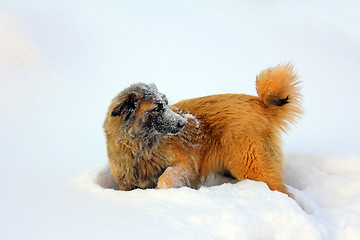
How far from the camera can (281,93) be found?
3.60 m

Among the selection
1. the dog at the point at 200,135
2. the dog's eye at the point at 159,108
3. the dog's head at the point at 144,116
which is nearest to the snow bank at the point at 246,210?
the dog at the point at 200,135

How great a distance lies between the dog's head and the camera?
331cm

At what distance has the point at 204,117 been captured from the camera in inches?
149

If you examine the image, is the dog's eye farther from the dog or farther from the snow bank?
the snow bank

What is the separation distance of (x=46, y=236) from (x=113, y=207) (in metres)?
0.62

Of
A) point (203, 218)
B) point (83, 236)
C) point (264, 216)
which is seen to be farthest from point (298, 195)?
point (83, 236)

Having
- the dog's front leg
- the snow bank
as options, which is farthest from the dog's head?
the snow bank

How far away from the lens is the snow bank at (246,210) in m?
2.30

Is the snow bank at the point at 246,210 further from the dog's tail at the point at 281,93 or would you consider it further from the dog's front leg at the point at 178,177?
the dog's tail at the point at 281,93

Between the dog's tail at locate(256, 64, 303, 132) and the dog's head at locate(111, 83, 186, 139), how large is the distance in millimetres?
1124

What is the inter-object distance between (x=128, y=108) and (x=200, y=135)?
944 mm

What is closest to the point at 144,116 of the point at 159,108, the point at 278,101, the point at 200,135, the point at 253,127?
the point at 159,108

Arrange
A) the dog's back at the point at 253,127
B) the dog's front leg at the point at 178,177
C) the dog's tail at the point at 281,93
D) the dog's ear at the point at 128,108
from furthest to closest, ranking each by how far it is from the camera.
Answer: the dog's tail at the point at 281,93, the dog's back at the point at 253,127, the dog's ear at the point at 128,108, the dog's front leg at the point at 178,177

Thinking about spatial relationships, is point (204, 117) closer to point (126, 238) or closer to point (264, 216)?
point (264, 216)
